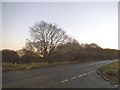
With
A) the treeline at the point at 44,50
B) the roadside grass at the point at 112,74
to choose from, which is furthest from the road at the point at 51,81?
the treeline at the point at 44,50

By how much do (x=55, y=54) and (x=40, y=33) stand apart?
718 centimetres

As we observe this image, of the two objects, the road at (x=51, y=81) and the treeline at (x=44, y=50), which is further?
the treeline at (x=44, y=50)

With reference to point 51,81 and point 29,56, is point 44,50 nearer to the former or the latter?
point 29,56

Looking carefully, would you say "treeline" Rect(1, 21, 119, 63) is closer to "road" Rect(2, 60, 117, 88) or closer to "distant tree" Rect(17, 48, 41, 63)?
"distant tree" Rect(17, 48, 41, 63)

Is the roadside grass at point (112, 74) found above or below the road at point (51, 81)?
below

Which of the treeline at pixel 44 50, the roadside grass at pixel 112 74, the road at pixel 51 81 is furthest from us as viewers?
the treeline at pixel 44 50

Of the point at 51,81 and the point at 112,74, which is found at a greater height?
the point at 51,81

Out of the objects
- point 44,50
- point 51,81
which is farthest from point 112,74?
point 44,50

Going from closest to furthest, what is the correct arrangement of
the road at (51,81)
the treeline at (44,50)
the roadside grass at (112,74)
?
1. the road at (51,81)
2. the roadside grass at (112,74)
3. the treeline at (44,50)

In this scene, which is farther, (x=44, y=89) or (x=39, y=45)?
(x=39, y=45)

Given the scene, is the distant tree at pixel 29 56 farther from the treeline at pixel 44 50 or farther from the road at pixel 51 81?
the road at pixel 51 81

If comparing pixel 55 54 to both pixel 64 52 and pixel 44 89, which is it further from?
pixel 44 89

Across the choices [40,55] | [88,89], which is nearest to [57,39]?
[40,55]

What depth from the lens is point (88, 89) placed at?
1362 cm
